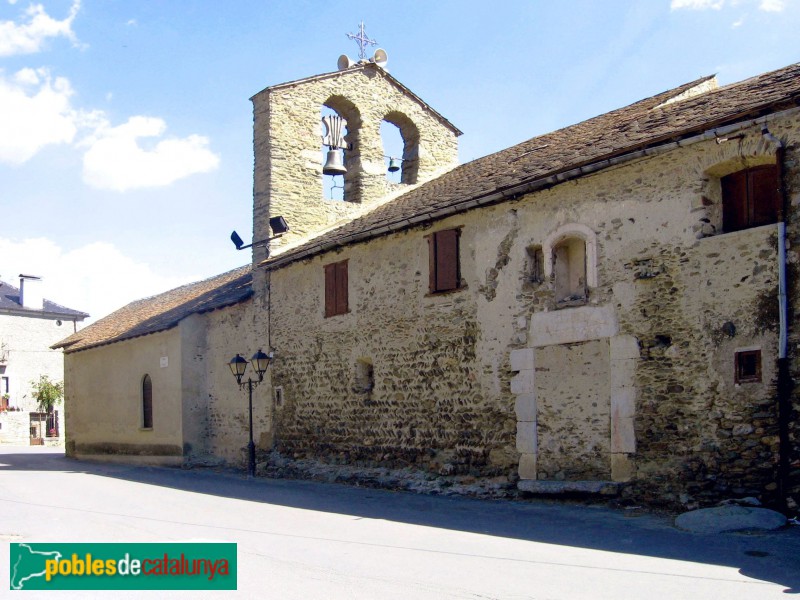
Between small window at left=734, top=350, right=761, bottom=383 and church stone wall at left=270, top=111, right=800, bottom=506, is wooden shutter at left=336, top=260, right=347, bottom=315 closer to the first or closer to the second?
church stone wall at left=270, top=111, right=800, bottom=506

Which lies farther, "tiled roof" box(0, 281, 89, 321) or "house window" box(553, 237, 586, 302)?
"tiled roof" box(0, 281, 89, 321)

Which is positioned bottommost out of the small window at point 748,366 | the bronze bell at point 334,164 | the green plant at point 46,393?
the green plant at point 46,393

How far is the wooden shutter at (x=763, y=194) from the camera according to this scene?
1023 centimetres

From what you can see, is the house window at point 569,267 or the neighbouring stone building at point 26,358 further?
the neighbouring stone building at point 26,358

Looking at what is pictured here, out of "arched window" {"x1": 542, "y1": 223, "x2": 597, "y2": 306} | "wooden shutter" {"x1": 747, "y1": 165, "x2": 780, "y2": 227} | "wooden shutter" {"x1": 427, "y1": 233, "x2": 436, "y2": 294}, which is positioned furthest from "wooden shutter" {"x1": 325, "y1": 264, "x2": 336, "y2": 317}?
"wooden shutter" {"x1": 747, "y1": 165, "x2": 780, "y2": 227}

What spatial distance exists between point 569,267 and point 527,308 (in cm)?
91

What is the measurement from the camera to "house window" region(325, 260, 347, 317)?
17031mm

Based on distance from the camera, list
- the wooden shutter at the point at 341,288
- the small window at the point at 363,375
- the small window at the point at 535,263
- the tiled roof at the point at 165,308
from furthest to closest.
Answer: the tiled roof at the point at 165,308 → the wooden shutter at the point at 341,288 → the small window at the point at 363,375 → the small window at the point at 535,263

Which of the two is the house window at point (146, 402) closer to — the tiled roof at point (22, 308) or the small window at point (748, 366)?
the small window at point (748, 366)

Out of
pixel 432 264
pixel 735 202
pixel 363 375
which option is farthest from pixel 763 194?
pixel 363 375

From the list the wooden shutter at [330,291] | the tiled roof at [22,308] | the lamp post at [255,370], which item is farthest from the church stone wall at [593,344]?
the tiled roof at [22,308]

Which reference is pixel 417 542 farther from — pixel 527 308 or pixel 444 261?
pixel 444 261

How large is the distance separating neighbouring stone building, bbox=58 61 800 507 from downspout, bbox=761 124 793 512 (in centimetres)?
2

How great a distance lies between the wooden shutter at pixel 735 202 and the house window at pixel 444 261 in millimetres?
4770
